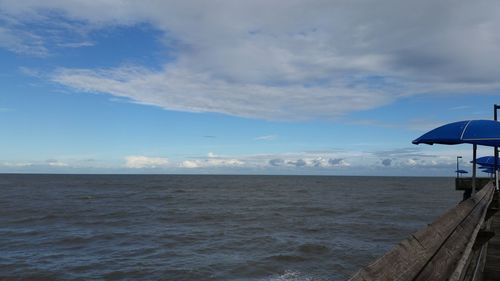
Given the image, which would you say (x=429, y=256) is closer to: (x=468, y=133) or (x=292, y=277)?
(x=468, y=133)

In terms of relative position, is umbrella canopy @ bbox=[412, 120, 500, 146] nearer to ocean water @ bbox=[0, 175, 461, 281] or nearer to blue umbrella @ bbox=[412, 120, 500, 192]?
blue umbrella @ bbox=[412, 120, 500, 192]

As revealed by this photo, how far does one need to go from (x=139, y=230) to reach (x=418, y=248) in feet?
66.4

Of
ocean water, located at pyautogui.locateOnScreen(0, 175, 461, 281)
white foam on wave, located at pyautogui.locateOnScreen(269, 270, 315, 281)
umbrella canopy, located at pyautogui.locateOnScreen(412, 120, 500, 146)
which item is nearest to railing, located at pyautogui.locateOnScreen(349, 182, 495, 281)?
umbrella canopy, located at pyautogui.locateOnScreen(412, 120, 500, 146)

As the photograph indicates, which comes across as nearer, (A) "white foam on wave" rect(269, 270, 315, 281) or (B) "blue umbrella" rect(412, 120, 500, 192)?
(B) "blue umbrella" rect(412, 120, 500, 192)

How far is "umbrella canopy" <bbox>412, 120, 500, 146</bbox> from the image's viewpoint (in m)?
7.91

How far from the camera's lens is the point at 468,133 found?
8.13 metres

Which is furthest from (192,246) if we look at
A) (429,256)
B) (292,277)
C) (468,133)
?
(429,256)

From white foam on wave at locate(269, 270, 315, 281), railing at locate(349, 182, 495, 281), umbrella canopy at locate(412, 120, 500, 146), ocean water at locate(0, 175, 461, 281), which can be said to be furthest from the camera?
ocean water at locate(0, 175, 461, 281)

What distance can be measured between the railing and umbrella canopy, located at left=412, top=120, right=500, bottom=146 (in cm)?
313

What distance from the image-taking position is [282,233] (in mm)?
20656

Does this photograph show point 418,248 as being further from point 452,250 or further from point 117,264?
point 117,264

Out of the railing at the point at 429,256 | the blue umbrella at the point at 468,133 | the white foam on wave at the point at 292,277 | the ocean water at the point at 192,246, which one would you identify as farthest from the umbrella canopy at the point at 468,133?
the ocean water at the point at 192,246

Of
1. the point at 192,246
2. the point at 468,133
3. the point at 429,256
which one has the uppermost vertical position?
the point at 468,133

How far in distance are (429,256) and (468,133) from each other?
18.6 feet
